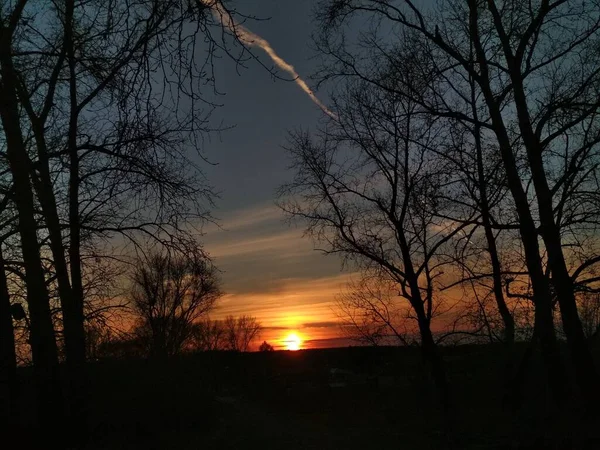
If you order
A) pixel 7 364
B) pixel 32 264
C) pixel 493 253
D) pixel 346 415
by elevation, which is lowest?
pixel 346 415

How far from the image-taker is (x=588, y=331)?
2119cm

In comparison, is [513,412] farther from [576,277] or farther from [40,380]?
[40,380]

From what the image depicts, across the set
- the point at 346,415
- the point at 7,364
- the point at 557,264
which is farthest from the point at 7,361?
the point at 346,415

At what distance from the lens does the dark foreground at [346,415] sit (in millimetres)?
11635

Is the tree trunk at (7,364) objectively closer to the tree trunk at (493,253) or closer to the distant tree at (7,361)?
the distant tree at (7,361)

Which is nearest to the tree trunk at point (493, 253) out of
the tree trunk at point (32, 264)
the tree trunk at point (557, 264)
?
the tree trunk at point (557, 264)

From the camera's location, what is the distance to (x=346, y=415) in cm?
1914

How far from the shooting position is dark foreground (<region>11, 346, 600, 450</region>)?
11.6 meters

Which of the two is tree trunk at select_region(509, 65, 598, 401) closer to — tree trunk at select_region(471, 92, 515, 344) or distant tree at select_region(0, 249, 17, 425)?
tree trunk at select_region(471, 92, 515, 344)

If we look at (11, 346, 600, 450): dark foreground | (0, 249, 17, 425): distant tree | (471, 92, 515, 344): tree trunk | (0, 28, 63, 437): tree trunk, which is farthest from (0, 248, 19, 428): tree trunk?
(471, 92, 515, 344): tree trunk

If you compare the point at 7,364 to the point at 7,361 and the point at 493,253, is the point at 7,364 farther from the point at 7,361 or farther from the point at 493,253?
the point at 493,253

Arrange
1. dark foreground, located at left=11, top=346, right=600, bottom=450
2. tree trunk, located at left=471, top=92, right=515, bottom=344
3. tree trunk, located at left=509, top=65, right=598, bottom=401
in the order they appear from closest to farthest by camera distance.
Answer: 1. tree trunk, located at left=509, top=65, right=598, bottom=401
2. dark foreground, located at left=11, top=346, right=600, bottom=450
3. tree trunk, located at left=471, top=92, right=515, bottom=344

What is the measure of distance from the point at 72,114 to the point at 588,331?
19.3 metres

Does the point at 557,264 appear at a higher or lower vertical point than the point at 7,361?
higher
